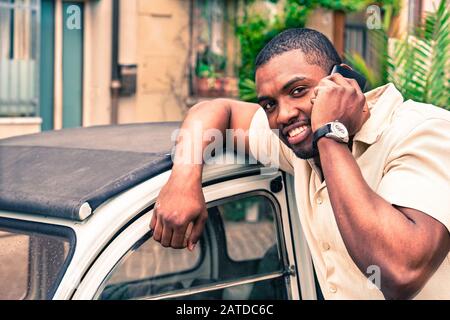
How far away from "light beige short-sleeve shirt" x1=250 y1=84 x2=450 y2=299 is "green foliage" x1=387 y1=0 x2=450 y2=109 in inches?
121

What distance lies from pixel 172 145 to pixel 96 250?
0.69 metres

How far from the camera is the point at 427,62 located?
237 inches

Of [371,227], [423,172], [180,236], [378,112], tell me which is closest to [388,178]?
[423,172]

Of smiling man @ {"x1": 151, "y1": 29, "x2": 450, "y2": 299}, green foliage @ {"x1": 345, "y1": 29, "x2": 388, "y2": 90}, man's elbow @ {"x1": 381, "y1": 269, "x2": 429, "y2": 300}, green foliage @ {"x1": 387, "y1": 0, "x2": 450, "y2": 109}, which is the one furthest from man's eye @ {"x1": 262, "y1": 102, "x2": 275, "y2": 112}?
green foliage @ {"x1": 345, "y1": 29, "x2": 388, "y2": 90}

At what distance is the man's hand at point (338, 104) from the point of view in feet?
8.01

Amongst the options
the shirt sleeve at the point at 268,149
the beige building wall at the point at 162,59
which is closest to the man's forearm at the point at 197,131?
the shirt sleeve at the point at 268,149

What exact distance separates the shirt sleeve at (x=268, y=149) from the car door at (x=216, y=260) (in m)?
0.06

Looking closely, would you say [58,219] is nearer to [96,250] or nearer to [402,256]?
[96,250]

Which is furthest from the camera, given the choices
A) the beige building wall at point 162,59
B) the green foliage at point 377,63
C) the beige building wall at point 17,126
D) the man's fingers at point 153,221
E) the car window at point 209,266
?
the beige building wall at point 162,59

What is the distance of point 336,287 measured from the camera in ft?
8.57

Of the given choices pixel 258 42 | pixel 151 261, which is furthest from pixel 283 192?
pixel 258 42

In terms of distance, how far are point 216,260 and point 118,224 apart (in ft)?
4.20

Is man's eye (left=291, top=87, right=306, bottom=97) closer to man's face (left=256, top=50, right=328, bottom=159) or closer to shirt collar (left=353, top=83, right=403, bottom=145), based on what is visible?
man's face (left=256, top=50, right=328, bottom=159)

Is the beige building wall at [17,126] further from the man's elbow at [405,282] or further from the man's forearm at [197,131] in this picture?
the man's elbow at [405,282]
